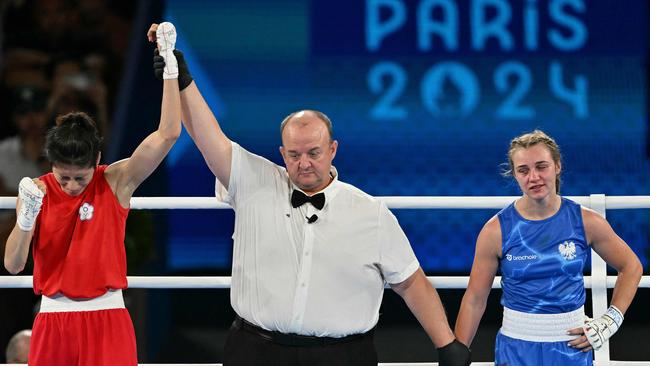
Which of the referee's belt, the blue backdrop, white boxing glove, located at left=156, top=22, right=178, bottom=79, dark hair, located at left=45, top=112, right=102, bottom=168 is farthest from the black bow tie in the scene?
the blue backdrop

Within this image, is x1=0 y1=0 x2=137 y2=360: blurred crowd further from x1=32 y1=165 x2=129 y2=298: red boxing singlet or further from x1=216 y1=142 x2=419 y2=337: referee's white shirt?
x1=216 y1=142 x2=419 y2=337: referee's white shirt

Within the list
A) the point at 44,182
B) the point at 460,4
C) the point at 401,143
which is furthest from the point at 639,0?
the point at 44,182

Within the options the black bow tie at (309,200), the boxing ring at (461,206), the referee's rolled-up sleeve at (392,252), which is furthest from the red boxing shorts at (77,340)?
the referee's rolled-up sleeve at (392,252)

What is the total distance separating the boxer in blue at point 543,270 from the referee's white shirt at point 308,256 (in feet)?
1.01

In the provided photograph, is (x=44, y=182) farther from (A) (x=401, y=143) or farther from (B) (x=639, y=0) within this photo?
(B) (x=639, y=0)

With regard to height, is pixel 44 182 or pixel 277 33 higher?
pixel 277 33

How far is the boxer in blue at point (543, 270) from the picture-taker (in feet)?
10.8

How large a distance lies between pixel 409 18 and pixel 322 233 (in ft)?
10.6

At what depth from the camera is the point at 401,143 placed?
20.0ft

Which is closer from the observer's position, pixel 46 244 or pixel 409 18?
pixel 46 244

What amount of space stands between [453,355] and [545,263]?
40 cm

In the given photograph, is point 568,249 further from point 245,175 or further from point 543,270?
point 245,175

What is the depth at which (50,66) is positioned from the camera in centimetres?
749

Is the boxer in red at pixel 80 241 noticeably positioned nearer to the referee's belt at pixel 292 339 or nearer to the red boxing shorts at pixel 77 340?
the red boxing shorts at pixel 77 340
